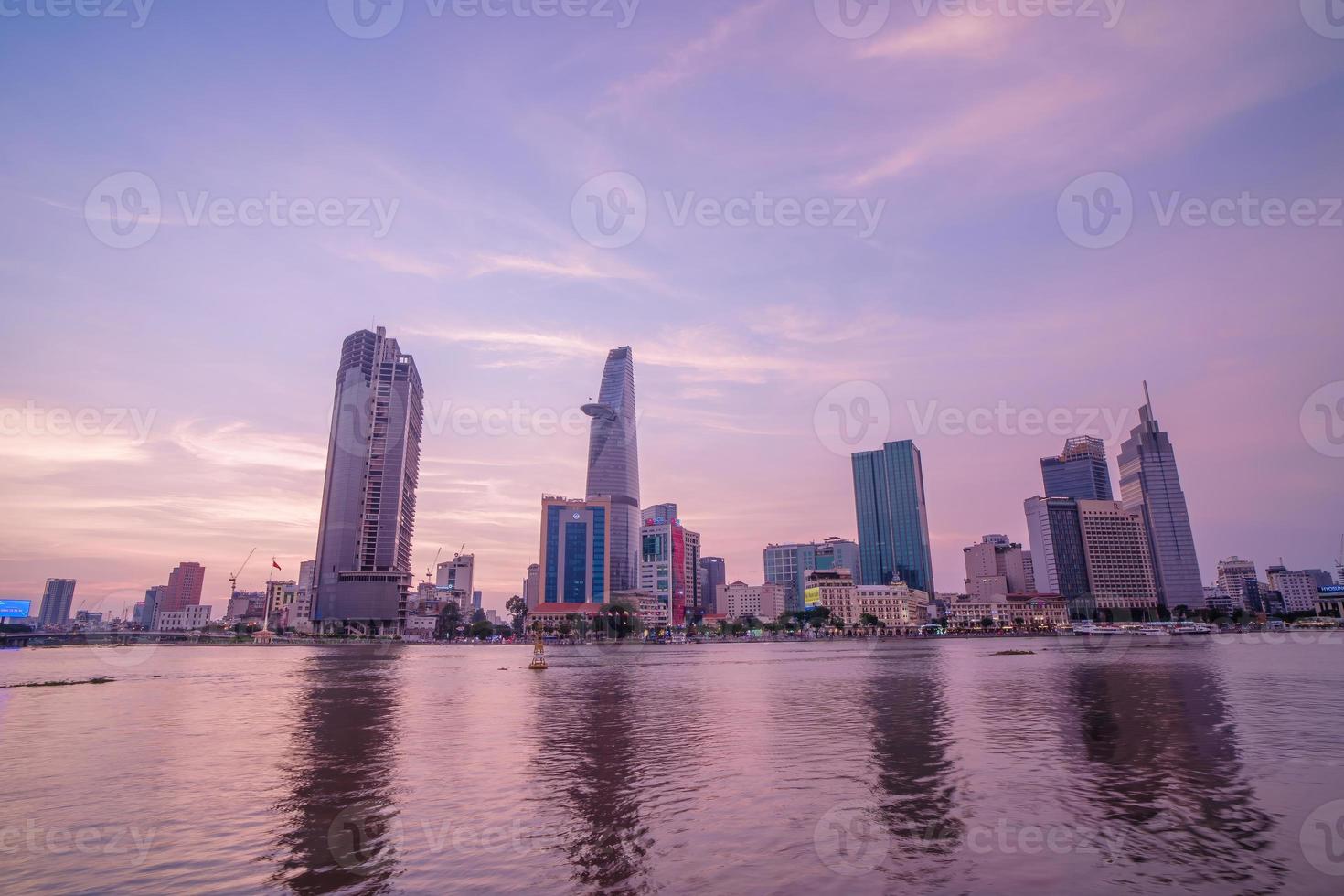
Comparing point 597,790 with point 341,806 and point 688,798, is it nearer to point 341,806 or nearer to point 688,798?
point 688,798

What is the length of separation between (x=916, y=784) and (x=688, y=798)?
8208 mm

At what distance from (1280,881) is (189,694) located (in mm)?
77182

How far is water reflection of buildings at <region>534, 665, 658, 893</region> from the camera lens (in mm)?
17172

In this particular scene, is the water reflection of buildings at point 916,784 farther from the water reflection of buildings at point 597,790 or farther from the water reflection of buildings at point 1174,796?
the water reflection of buildings at point 597,790

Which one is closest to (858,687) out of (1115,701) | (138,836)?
(1115,701)

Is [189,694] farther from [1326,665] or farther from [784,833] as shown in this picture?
[1326,665]

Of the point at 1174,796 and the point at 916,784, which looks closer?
the point at 1174,796

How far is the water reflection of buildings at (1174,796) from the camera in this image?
1662 cm

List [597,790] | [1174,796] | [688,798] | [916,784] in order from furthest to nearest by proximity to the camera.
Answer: [916,784], [597,790], [688,798], [1174,796]

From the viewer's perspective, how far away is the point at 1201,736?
111 ft

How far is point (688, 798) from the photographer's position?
2350 centimetres

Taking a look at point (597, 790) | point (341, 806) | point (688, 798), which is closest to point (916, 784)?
point (688, 798)

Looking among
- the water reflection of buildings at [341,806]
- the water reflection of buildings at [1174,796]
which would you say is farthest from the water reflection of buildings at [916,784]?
the water reflection of buildings at [341,806]

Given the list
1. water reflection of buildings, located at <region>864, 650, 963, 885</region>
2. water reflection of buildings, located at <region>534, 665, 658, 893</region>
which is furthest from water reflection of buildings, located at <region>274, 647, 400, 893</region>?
water reflection of buildings, located at <region>864, 650, 963, 885</region>
